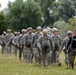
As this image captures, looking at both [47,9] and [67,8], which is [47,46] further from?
[47,9]

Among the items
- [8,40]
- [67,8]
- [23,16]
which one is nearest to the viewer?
[8,40]

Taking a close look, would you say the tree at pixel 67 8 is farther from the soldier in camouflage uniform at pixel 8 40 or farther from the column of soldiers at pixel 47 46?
the column of soldiers at pixel 47 46

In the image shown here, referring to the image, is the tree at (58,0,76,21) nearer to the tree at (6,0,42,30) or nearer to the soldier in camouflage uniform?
the tree at (6,0,42,30)

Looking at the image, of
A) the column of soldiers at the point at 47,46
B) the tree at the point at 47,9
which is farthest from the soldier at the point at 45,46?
the tree at the point at 47,9

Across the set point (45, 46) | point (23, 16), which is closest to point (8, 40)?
point (45, 46)

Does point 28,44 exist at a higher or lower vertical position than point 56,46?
higher

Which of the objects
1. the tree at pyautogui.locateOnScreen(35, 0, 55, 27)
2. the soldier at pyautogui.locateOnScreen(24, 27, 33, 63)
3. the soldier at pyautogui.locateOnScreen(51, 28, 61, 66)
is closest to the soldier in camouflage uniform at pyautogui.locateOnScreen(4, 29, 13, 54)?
the soldier at pyautogui.locateOnScreen(24, 27, 33, 63)

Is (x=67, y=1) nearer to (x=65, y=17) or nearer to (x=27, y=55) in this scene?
(x=65, y=17)

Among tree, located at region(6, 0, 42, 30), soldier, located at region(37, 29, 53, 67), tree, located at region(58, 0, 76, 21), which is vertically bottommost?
soldier, located at region(37, 29, 53, 67)

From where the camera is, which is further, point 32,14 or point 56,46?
point 32,14

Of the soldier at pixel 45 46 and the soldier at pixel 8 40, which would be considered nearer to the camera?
the soldier at pixel 45 46

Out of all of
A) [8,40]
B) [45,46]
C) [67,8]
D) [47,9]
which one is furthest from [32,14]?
[45,46]

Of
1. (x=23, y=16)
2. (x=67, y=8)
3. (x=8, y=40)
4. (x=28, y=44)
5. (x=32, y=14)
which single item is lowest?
(x=28, y=44)

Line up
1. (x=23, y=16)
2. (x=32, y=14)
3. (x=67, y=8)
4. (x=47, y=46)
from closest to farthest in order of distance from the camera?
(x=47, y=46) → (x=23, y=16) → (x=32, y=14) → (x=67, y=8)
